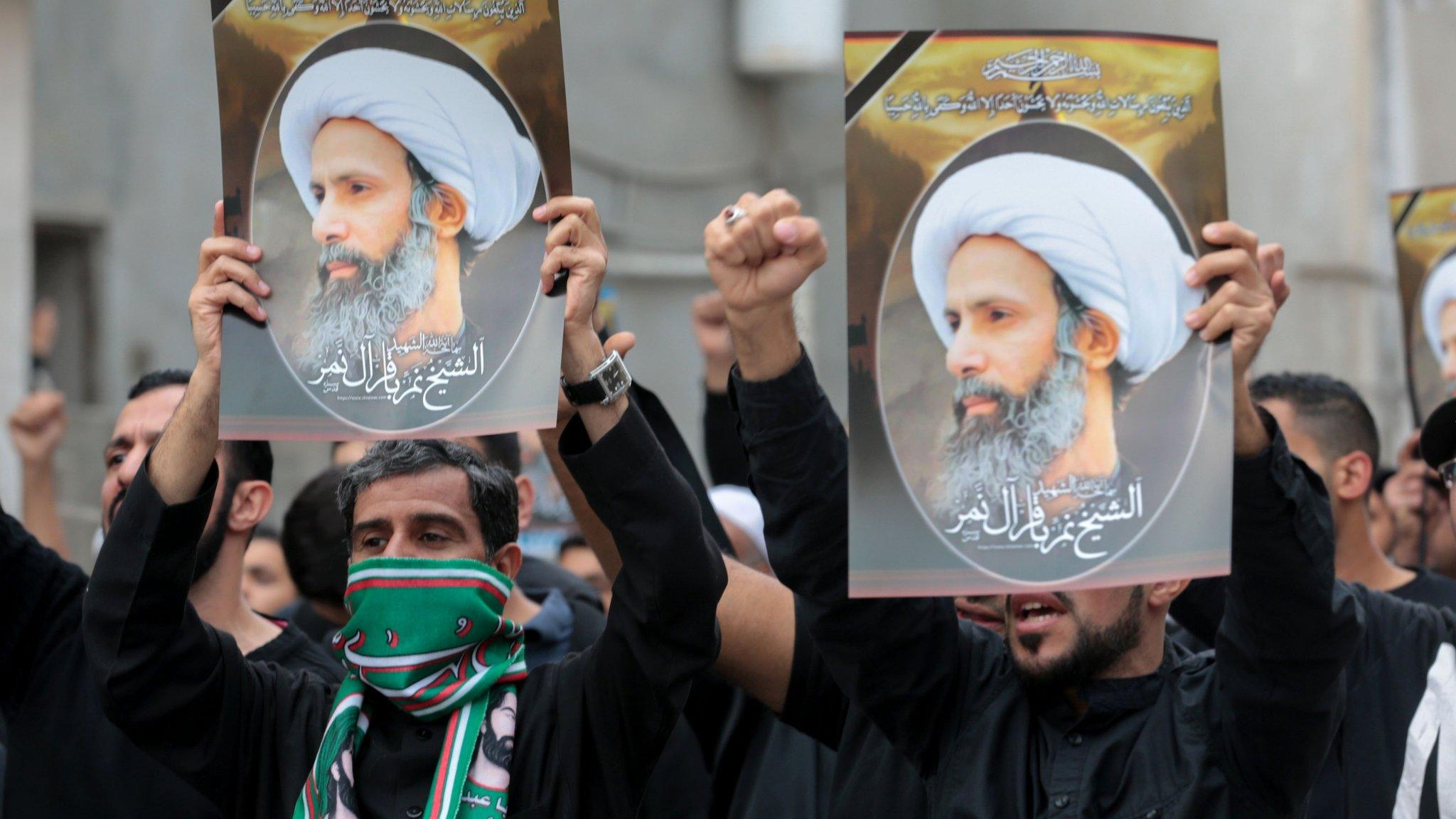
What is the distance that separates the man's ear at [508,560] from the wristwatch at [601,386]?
0.42 m

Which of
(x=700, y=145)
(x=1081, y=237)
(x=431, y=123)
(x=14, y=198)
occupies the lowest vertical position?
(x=1081, y=237)

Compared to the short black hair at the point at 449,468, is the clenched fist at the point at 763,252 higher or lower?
higher

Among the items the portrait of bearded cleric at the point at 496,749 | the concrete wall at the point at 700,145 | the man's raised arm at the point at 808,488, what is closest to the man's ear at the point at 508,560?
the portrait of bearded cleric at the point at 496,749

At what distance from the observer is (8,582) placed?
3201mm

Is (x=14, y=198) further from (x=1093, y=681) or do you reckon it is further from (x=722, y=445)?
(x=1093, y=681)

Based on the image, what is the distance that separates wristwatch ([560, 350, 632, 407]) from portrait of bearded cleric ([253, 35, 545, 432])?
124 millimetres

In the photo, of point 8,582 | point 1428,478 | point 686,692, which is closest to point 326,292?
point 686,692

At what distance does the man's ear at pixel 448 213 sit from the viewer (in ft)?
8.57

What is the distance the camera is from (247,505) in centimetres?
360

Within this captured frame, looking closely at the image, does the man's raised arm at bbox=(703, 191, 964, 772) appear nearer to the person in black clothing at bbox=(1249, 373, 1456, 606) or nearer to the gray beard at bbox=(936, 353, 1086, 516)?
the gray beard at bbox=(936, 353, 1086, 516)

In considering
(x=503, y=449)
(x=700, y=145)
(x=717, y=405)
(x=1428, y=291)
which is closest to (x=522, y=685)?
(x=503, y=449)

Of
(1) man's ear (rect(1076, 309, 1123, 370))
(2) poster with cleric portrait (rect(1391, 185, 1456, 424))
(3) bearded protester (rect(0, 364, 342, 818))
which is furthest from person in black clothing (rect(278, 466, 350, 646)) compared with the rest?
(2) poster with cleric portrait (rect(1391, 185, 1456, 424))

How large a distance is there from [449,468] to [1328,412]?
2382mm

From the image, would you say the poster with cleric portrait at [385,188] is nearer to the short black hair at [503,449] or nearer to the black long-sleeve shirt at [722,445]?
the short black hair at [503,449]
